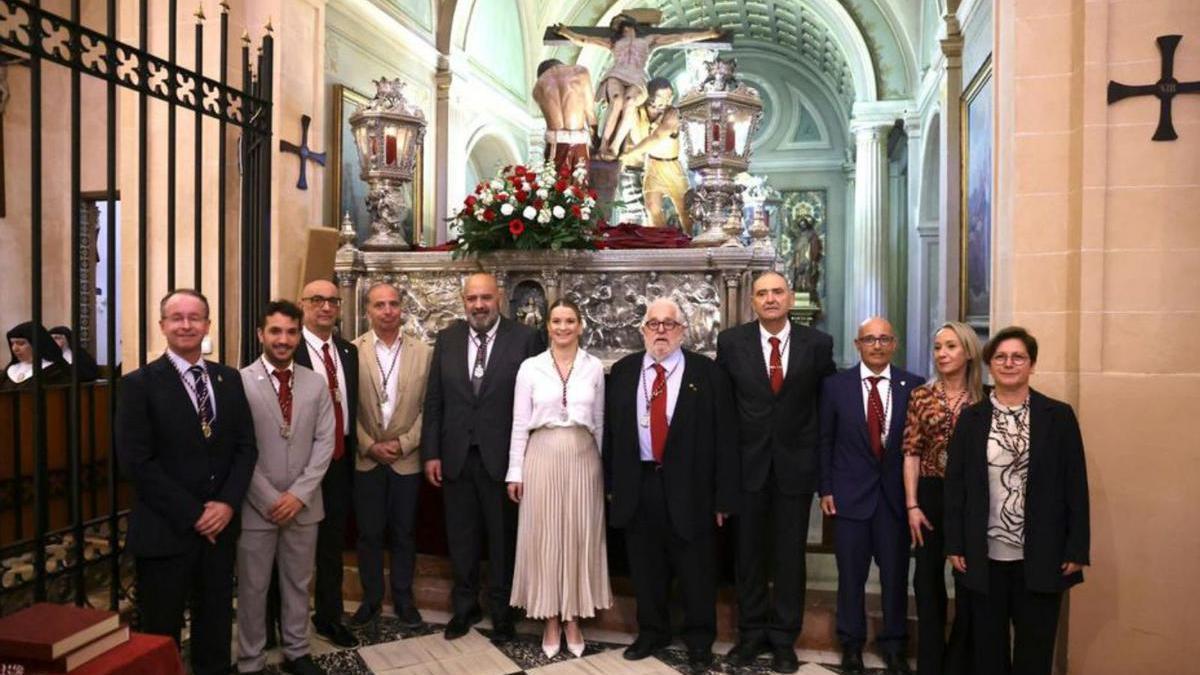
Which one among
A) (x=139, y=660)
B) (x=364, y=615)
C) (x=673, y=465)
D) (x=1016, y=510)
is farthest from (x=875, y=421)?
(x=139, y=660)

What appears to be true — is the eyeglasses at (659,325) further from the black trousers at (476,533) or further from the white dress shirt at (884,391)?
the black trousers at (476,533)

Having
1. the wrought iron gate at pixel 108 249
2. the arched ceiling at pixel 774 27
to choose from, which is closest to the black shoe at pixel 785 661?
the wrought iron gate at pixel 108 249

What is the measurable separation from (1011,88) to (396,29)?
744 cm

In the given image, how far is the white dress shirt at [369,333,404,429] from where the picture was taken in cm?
429

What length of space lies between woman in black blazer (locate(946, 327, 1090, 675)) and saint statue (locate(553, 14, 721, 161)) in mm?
4889

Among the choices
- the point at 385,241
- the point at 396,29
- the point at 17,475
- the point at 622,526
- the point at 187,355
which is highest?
the point at 396,29

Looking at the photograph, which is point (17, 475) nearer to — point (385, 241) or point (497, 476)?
point (497, 476)

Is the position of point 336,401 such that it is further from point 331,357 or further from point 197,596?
point 197,596

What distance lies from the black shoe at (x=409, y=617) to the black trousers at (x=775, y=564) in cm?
159

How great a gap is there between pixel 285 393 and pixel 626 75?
4.92m

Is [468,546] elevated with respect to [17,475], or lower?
lower

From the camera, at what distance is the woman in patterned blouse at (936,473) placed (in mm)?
3436

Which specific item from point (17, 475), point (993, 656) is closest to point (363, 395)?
point (17, 475)

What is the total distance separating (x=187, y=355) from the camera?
317 cm
